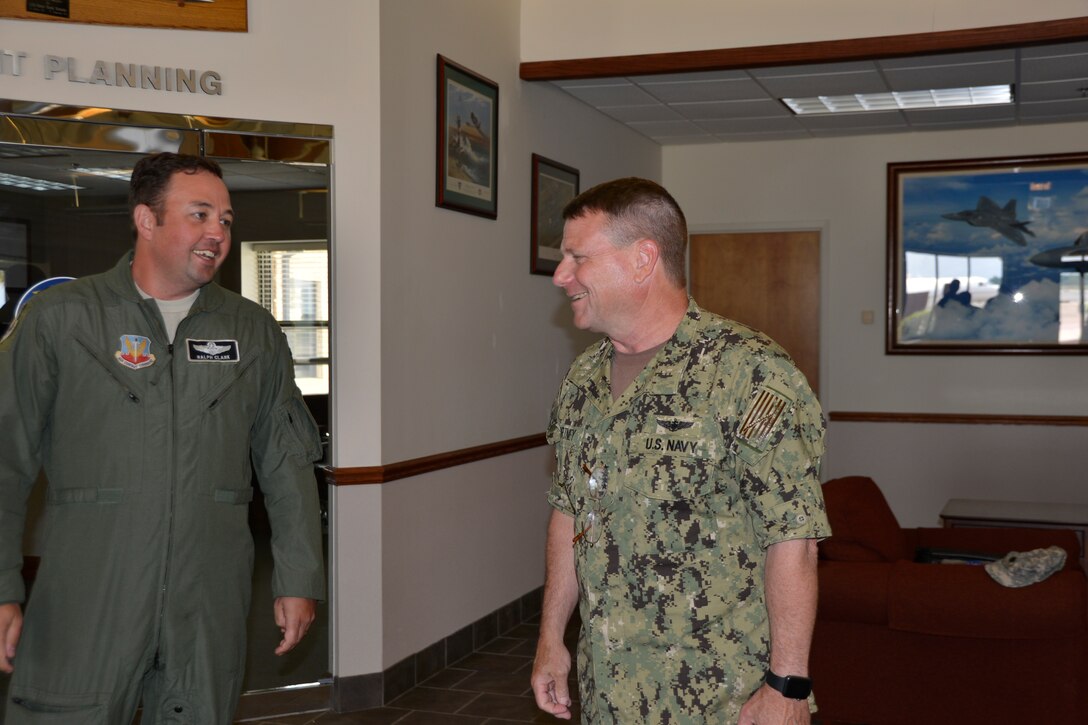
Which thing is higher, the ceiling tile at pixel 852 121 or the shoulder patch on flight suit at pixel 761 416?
the ceiling tile at pixel 852 121

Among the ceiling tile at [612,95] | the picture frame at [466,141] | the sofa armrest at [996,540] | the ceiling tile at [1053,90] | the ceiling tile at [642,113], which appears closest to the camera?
the picture frame at [466,141]

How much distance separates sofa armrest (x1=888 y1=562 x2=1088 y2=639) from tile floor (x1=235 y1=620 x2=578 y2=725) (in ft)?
4.72

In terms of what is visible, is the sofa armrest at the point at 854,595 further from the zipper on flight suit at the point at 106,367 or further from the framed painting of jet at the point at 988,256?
the framed painting of jet at the point at 988,256

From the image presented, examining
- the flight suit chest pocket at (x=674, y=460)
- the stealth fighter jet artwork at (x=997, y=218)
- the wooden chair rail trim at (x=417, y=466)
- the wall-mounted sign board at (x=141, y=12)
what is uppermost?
the wall-mounted sign board at (x=141, y=12)

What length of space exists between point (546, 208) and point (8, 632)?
4563mm

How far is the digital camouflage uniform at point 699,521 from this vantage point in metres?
1.99

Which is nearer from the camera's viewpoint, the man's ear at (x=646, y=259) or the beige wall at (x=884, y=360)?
the man's ear at (x=646, y=259)

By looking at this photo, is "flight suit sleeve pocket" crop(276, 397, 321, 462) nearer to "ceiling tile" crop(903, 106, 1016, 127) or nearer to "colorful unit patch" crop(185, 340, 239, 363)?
"colorful unit patch" crop(185, 340, 239, 363)

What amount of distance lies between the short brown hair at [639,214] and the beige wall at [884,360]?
6.46m

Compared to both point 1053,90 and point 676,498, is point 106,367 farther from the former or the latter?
point 1053,90

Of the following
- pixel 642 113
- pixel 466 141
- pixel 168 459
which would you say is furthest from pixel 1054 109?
pixel 168 459

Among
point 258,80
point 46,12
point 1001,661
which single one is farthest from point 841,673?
point 46,12

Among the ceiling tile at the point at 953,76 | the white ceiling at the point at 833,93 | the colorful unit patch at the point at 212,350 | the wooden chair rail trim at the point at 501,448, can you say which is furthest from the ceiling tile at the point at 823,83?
the colorful unit patch at the point at 212,350

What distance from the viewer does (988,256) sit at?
7.96 metres
